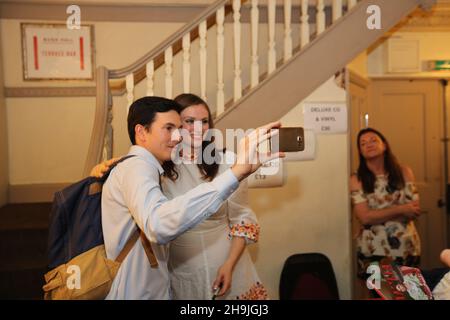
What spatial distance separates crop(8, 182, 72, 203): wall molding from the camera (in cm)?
310

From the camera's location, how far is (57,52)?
310cm

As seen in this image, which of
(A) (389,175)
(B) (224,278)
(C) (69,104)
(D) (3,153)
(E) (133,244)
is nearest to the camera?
(E) (133,244)

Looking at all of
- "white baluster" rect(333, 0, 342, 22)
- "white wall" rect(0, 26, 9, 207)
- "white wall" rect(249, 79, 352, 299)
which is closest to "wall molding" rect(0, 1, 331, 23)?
"white wall" rect(0, 26, 9, 207)

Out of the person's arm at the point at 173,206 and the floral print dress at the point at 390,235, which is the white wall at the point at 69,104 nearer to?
the floral print dress at the point at 390,235

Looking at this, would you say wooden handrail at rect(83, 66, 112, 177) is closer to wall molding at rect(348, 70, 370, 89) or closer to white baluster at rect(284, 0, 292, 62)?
white baluster at rect(284, 0, 292, 62)

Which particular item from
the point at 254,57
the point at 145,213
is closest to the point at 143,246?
the point at 145,213

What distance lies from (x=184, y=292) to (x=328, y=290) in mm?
1347

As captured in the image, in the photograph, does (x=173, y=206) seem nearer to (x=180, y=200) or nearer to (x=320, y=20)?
(x=180, y=200)

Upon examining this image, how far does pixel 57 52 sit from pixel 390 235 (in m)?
2.93

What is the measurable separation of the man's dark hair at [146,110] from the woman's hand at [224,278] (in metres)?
0.63

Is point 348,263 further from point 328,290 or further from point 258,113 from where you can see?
point 258,113

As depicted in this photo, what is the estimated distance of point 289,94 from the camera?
234cm

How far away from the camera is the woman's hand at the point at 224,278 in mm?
1418

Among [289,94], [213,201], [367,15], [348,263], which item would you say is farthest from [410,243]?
[213,201]
